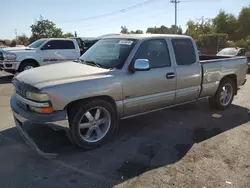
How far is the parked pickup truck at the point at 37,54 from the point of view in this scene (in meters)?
10.3

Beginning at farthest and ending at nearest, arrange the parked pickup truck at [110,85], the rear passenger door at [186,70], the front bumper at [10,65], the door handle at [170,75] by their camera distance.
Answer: the front bumper at [10,65] < the rear passenger door at [186,70] < the door handle at [170,75] < the parked pickup truck at [110,85]

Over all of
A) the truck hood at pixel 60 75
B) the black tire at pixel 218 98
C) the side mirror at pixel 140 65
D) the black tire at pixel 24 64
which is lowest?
the black tire at pixel 218 98

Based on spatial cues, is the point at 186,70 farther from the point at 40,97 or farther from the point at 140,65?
the point at 40,97

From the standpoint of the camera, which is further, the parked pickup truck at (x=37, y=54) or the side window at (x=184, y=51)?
the parked pickup truck at (x=37, y=54)

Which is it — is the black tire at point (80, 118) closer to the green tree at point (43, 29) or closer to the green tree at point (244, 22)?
the green tree at point (43, 29)

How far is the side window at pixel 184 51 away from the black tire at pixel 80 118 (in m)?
1.79

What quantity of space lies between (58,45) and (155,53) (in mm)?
8190

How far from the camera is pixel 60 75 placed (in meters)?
3.73

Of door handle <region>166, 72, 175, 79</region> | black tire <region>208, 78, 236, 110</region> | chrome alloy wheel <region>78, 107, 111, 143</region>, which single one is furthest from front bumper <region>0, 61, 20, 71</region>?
black tire <region>208, 78, 236, 110</region>

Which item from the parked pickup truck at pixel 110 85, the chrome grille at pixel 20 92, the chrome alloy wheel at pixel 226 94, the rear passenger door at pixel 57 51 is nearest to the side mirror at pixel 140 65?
the parked pickup truck at pixel 110 85

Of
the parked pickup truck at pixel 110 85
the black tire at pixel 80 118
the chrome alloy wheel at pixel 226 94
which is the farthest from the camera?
the chrome alloy wheel at pixel 226 94

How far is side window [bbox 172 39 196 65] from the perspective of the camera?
4848mm

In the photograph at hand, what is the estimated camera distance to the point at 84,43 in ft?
47.1

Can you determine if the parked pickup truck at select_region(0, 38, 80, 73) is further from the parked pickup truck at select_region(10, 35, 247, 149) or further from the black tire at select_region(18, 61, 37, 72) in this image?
the parked pickup truck at select_region(10, 35, 247, 149)
